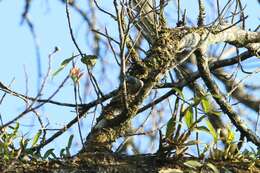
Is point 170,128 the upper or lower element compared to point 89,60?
lower

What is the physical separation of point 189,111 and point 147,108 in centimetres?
76

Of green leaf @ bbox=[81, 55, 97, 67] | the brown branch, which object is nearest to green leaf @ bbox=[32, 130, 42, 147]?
green leaf @ bbox=[81, 55, 97, 67]

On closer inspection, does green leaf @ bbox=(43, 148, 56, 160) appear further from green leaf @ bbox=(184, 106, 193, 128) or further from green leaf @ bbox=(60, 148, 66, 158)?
green leaf @ bbox=(184, 106, 193, 128)

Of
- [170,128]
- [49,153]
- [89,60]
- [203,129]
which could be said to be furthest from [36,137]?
[203,129]

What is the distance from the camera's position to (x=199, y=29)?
9.99ft

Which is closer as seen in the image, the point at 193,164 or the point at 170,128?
the point at 193,164

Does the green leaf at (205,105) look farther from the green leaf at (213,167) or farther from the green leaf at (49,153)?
the green leaf at (49,153)

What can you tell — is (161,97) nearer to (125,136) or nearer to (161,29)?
(161,29)

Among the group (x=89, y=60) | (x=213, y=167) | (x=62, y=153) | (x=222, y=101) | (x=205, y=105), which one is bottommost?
(x=213, y=167)

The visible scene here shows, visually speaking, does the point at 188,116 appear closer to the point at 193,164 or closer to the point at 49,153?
the point at 193,164

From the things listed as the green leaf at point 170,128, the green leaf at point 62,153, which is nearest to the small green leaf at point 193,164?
the green leaf at point 170,128

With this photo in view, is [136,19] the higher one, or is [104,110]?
[136,19]

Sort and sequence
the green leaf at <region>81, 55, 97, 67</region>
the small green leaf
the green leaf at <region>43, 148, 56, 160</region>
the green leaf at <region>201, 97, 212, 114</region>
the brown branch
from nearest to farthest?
1. the small green leaf
2. the green leaf at <region>43, 148, 56, 160</region>
3. the green leaf at <region>201, 97, 212, 114</region>
4. the green leaf at <region>81, 55, 97, 67</region>
5. the brown branch

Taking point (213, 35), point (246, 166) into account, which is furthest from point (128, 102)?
point (213, 35)
